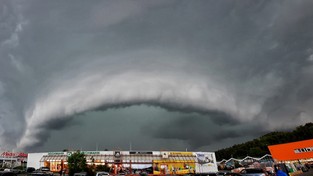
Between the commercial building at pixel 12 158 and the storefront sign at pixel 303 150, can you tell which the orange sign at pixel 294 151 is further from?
the commercial building at pixel 12 158

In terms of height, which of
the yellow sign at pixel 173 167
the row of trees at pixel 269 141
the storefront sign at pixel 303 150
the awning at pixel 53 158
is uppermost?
the row of trees at pixel 269 141

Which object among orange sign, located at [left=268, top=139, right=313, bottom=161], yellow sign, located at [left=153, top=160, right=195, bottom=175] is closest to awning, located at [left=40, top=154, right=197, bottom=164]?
yellow sign, located at [left=153, top=160, right=195, bottom=175]

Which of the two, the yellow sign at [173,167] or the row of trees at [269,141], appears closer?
the yellow sign at [173,167]

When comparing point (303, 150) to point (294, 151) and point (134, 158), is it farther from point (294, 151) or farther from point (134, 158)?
point (134, 158)

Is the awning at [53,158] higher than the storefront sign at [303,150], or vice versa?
the awning at [53,158]

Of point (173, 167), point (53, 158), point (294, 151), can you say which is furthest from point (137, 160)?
point (294, 151)

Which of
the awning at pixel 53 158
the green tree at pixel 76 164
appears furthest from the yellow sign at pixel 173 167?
the awning at pixel 53 158

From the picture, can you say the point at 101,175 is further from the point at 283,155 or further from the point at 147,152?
the point at 283,155
